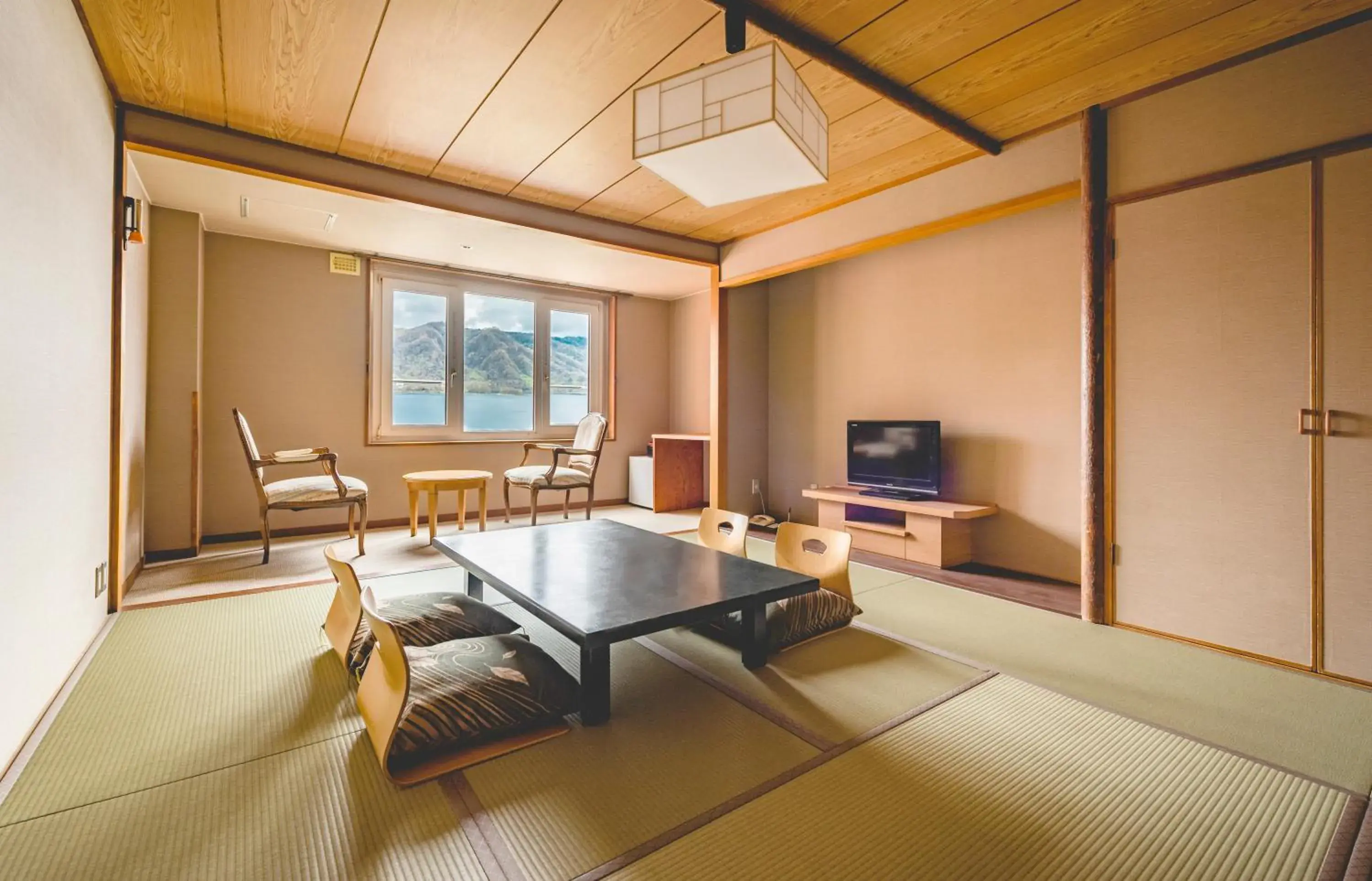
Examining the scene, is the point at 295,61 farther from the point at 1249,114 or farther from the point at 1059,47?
the point at 1249,114

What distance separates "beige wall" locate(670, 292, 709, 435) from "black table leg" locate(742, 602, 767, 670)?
4.02 meters

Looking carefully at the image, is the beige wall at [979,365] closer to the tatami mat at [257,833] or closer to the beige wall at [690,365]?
the beige wall at [690,365]

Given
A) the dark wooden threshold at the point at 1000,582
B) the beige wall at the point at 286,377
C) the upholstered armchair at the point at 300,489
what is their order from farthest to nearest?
1. the beige wall at the point at 286,377
2. the upholstered armchair at the point at 300,489
3. the dark wooden threshold at the point at 1000,582

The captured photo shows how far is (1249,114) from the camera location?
233cm

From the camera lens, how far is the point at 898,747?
1.66 metres

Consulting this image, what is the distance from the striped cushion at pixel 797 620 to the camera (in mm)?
2346

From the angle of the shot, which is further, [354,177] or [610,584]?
[354,177]

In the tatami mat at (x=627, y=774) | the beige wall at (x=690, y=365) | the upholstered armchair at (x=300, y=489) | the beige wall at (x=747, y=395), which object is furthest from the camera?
the beige wall at (x=690, y=365)

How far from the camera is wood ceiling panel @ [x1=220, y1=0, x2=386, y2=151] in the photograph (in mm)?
2092

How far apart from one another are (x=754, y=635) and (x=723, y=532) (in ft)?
2.87

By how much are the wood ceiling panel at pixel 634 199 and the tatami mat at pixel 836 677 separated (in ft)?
8.51

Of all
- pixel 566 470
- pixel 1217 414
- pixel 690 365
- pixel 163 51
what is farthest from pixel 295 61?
pixel 690 365

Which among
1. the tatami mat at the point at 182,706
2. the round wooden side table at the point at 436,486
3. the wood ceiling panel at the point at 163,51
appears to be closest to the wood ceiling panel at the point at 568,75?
the wood ceiling panel at the point at 163,51

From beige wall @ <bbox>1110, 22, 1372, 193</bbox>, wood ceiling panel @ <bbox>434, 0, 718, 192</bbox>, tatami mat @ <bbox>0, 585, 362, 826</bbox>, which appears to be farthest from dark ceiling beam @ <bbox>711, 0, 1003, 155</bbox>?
tatami mat @ <bbox>0, 585, 362, 826</bbox>
